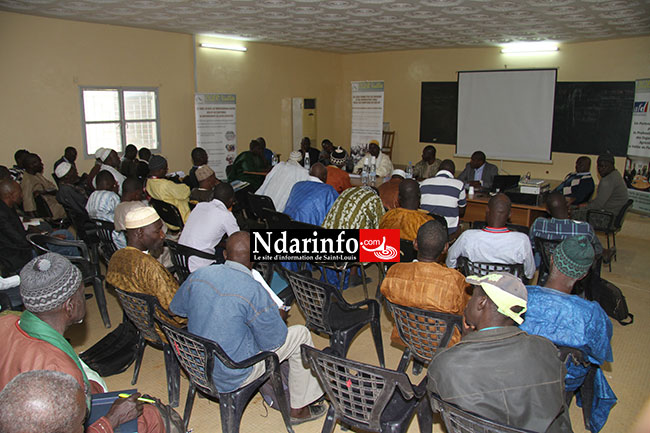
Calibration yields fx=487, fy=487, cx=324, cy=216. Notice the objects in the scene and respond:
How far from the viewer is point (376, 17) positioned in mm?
7016

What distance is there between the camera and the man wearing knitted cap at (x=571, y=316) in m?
2.49

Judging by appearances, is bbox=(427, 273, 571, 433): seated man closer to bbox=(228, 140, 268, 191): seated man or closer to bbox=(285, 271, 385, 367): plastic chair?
bbox=(285, 271, 385, 367): plastic chair

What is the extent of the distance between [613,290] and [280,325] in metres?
3.27

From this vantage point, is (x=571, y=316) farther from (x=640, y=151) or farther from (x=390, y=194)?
(x=640, y=151)

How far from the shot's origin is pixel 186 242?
412 centimetres

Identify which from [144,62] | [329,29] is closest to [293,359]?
[329,29]

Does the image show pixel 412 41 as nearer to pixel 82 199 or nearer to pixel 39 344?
pixel 82 199

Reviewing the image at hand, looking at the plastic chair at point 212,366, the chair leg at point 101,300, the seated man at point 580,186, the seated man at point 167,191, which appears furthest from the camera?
the seated man at point 580,186

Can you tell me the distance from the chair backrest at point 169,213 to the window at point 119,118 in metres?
3.29

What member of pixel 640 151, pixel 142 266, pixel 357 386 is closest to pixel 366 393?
pixel 357 386

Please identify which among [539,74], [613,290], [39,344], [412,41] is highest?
[412,41]

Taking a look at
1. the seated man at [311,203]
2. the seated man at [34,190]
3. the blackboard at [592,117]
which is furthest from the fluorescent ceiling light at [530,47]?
the seated man at [34,190]

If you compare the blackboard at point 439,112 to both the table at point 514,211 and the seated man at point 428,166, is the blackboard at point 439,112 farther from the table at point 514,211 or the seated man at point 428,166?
the table at point 514,211

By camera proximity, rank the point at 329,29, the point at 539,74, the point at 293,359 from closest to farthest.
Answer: the point at 293,359 < the point at 329,29 < the point at 539,74
